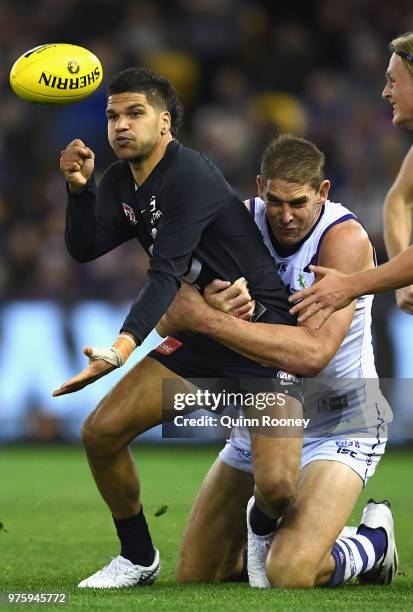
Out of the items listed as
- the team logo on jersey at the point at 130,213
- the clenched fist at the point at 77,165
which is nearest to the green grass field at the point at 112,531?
the team logo on jersey at the point at 130,213

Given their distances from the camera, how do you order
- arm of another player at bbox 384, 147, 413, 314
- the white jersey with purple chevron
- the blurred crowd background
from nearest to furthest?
1. the white jersey with purple chevron
2. arm of another player at bbox 384, 147, 413, 314
3. the blurred crowd background

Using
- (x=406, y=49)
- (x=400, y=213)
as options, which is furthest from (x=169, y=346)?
(x=406, y=49)

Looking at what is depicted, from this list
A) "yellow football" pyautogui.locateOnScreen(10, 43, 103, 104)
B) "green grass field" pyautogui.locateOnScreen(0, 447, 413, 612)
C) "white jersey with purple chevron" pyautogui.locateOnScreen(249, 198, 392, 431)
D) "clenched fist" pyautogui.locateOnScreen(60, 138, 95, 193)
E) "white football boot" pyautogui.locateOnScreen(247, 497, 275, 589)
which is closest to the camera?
"green grass field" pyautogui.locateOnScreen(0, 447, 413, 612)

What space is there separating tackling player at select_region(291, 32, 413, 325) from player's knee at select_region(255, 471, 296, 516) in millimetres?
708

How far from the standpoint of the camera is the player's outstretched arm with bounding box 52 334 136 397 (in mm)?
4863

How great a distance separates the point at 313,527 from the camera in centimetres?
580

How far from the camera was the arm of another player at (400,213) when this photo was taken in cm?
687

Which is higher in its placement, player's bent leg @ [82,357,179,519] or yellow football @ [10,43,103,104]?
yellow football @ [10,43,103,104]

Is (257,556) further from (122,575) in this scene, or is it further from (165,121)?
(165,121)

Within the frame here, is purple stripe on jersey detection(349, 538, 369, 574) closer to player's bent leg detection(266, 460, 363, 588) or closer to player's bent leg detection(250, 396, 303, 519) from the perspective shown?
player's bent leg detection(266, 460, 363, 588)

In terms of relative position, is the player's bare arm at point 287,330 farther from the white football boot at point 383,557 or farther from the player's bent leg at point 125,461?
the white football boot at point 383,557

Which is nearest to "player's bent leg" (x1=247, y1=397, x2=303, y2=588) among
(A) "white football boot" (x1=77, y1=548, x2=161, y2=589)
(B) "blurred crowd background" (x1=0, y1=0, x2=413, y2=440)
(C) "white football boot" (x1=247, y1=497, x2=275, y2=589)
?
(C) "white football boot" (x1=247, y1=497, x2=275, y2=589)

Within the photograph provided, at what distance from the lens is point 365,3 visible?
52.7ft

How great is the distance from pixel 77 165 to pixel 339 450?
1.84 metres
